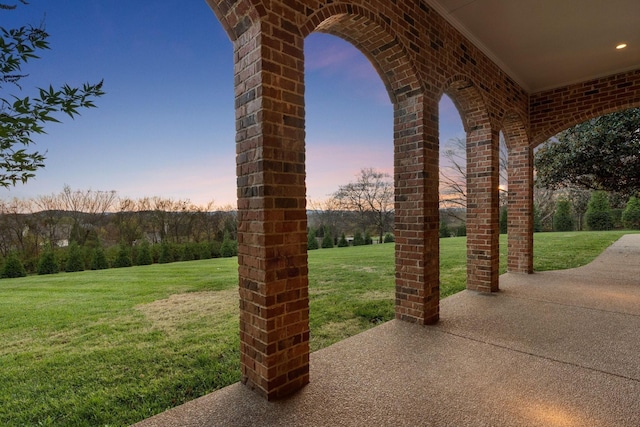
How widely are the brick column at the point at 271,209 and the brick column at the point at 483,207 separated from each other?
10.7ft

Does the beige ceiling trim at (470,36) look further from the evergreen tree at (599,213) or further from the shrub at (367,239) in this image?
the evergreen tree at (599,213)

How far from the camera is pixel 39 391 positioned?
2.46 metres

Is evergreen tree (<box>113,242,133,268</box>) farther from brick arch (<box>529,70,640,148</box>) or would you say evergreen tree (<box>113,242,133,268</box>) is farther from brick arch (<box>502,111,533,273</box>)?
brick arch (<box>529,70,640,148</box>)

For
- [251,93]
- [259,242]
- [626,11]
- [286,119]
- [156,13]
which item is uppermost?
[156,13]

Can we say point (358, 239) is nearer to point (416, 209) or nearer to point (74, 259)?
point (74, 259)

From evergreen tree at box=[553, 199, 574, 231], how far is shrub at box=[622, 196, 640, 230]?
100 inches

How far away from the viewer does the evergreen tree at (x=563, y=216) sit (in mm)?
20062

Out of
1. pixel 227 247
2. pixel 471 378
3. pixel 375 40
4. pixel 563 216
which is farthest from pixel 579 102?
pixel 563 216

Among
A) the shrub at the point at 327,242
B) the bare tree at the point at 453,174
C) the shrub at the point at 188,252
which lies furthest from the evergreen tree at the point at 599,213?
the shrub at the point at 188,252

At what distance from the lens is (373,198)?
17.4m

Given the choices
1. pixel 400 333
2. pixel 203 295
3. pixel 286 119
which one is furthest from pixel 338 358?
pixel 203 295

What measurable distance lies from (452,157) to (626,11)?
15708mm

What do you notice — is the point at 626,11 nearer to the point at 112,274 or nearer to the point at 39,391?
the point at 39,391

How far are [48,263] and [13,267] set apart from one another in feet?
2.25
